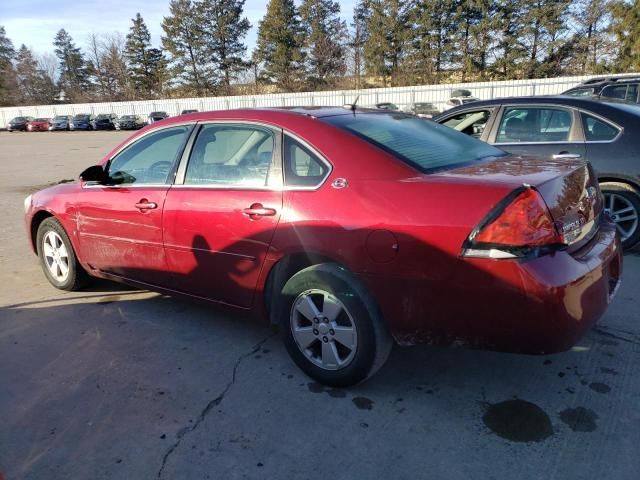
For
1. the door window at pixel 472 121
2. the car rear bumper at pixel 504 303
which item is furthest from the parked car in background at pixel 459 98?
the car rear bumper at pixel 504 303

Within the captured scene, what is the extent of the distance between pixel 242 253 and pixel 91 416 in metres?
1.22

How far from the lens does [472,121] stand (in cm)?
609

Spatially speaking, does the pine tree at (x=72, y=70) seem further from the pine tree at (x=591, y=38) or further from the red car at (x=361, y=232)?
the red car at (x=361, y=232)

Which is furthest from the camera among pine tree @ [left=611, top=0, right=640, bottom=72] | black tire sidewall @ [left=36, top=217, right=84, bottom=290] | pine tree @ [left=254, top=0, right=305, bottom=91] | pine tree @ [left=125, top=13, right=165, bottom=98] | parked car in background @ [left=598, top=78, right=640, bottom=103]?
pine tree @ [left=125, top=13, right=165, bottom=98]

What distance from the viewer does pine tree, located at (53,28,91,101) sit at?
257 ft

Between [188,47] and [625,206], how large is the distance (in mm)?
63970

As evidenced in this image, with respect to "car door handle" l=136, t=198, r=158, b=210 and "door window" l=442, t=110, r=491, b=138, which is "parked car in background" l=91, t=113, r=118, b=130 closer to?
"door window" l=442, t=110, r=491, b=138

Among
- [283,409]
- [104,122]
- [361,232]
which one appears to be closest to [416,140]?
[361,232]

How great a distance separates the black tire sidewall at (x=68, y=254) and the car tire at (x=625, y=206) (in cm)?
501

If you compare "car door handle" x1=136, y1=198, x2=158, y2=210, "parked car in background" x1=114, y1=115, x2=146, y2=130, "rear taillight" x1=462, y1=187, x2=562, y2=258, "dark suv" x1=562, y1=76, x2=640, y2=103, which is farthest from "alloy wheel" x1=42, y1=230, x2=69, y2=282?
"parked car in background" x1=114, y1=115, x2=146, y2=130

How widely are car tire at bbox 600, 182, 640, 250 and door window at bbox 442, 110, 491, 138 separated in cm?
145

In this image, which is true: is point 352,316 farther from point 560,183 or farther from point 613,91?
point 613,91

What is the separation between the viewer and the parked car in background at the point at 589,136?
16.6 ft

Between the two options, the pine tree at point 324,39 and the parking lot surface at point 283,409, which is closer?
the parking lot surface at point 283,409
